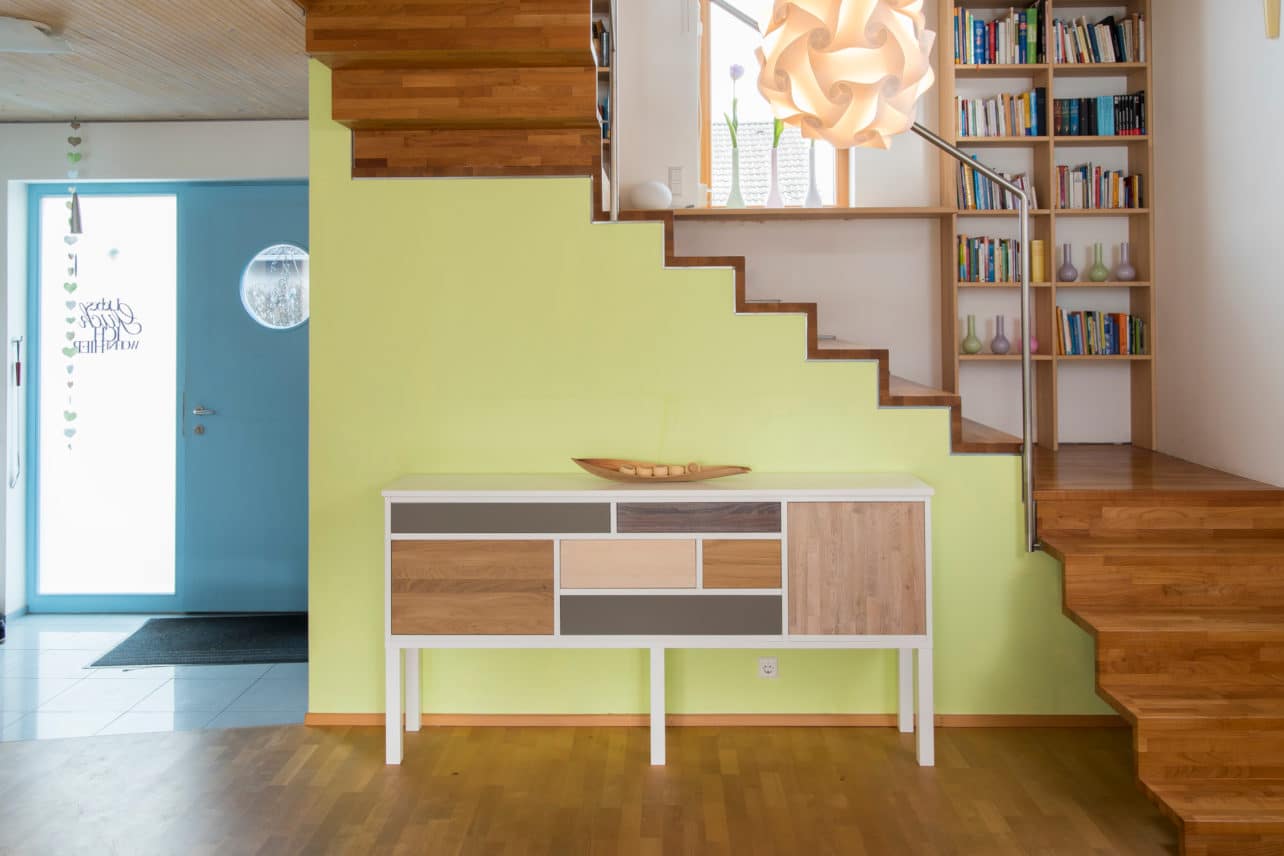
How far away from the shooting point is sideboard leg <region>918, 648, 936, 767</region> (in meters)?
3.59

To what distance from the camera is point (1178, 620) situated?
3365 millimetres

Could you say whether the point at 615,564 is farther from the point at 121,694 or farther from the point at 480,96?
the point at 121,694

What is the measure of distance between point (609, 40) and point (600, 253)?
63.1 inches

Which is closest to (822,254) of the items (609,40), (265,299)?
(609,40)

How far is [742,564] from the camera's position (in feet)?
11.6

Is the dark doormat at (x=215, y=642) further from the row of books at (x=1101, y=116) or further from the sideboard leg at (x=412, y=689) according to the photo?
the row of books at (x=1101, y=116)

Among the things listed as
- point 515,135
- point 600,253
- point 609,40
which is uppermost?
point 609,40

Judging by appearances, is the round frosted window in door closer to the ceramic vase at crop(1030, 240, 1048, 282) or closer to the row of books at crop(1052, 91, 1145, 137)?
the ceramic vase at crop(1030, 240, 1048, 282)

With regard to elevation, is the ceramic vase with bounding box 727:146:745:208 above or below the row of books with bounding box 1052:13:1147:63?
below

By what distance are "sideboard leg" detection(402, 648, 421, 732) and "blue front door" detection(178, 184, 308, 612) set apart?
1.93 meters

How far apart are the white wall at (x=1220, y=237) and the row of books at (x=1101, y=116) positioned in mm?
134

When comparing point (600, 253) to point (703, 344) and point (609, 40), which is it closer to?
point (703, 344)

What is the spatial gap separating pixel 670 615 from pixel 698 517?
320mm

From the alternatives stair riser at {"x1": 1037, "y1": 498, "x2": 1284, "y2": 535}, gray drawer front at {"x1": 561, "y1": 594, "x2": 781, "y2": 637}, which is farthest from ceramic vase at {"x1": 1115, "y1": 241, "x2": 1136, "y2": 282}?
gray drawer front at {"x1": 561, "y1": 594, "x2": 781, "y2": 637}
